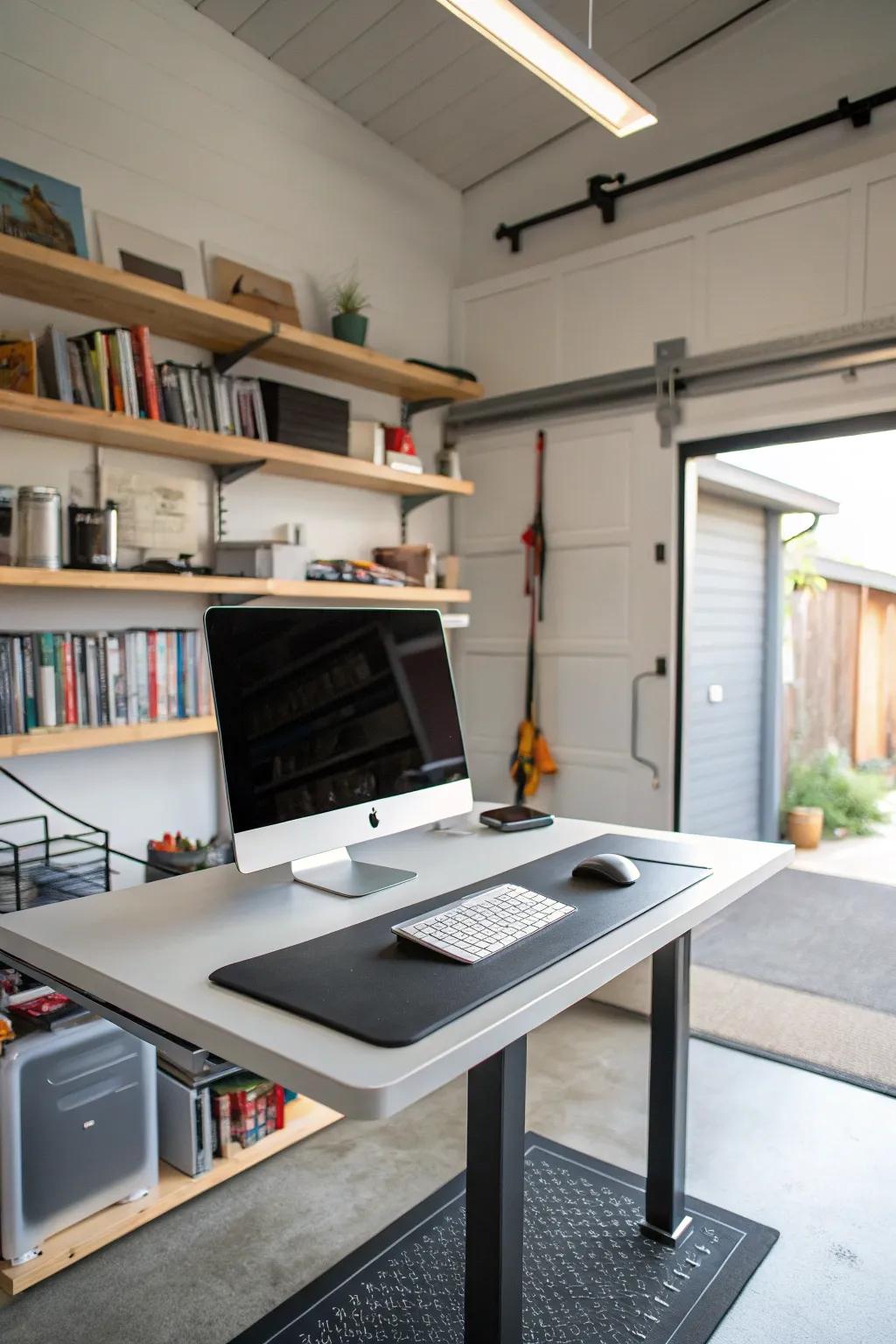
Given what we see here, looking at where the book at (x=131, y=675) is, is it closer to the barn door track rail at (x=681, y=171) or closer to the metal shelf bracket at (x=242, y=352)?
the metal shelf bracket at (x=242, y=352)

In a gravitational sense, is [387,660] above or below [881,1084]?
above

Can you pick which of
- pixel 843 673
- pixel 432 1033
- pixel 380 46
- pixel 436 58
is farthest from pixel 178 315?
pixel 843 673

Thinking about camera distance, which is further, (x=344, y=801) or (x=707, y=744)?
(x=707, y=744)

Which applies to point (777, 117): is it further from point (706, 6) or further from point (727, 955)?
point (727, 955)

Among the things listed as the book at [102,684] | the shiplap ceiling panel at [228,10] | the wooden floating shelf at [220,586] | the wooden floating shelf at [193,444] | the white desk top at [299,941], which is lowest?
the white desk top at [299,941]

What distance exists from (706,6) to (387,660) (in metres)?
2.65

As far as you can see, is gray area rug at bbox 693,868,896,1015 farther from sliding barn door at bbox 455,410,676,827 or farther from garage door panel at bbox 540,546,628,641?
garage door panel at bbox 540,546,628,641

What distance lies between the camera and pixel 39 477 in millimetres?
2484

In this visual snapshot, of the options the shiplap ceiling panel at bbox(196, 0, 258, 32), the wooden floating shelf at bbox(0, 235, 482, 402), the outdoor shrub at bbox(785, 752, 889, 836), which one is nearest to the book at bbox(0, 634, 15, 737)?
the wooden floating shelf at bbox(0, 235, 482, 402)

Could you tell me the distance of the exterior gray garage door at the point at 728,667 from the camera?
4480mm

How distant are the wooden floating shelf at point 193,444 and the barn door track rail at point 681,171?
3.59ft

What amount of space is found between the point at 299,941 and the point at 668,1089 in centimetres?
100

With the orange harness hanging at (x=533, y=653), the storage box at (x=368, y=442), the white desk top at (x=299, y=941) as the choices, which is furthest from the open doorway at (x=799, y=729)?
the white desk top at (x=299, y=941)

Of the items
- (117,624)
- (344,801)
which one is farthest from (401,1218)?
(117,624)
